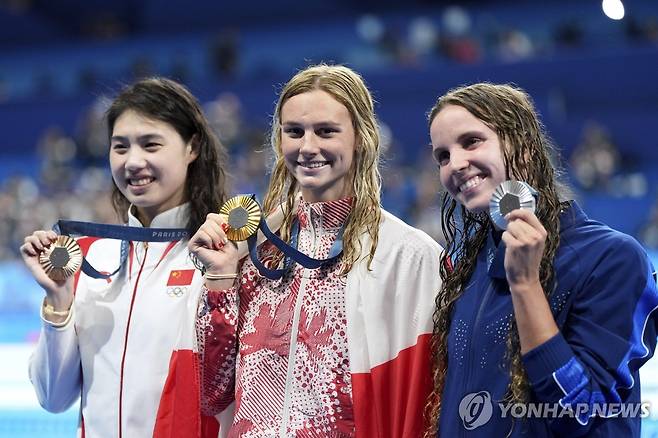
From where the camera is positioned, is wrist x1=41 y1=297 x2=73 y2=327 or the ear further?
the ear

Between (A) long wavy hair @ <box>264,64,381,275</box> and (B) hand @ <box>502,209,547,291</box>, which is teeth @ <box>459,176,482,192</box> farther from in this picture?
(A) long wavy hair @ <box>264,64,381,275</box>

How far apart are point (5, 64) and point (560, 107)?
12.1 metres

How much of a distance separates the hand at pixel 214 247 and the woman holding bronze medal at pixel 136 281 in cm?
17

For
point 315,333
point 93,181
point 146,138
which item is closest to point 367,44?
point 93,181

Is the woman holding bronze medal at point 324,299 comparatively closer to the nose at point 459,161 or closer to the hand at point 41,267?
the nose at point 459,161

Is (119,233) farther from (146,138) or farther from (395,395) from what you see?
(395,395)

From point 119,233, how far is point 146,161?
0.22 meters

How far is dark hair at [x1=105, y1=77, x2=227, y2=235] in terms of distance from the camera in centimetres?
254

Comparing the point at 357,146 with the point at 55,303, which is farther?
the point at 55,303

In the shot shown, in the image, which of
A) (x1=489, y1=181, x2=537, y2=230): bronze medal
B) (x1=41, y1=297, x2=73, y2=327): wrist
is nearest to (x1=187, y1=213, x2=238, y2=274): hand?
(x1=41, y1=297, x2=73, y2=327): wrist

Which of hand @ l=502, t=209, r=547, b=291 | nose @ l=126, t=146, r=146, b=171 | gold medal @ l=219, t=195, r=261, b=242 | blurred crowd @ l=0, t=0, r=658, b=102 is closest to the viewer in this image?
hand @ l=502, t=209, r=547, b=291

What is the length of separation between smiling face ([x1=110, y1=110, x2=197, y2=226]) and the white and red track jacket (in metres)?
0.07

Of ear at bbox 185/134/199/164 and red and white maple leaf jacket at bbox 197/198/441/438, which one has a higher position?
ear at bbox 185/134/199/164

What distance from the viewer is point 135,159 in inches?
97.0
